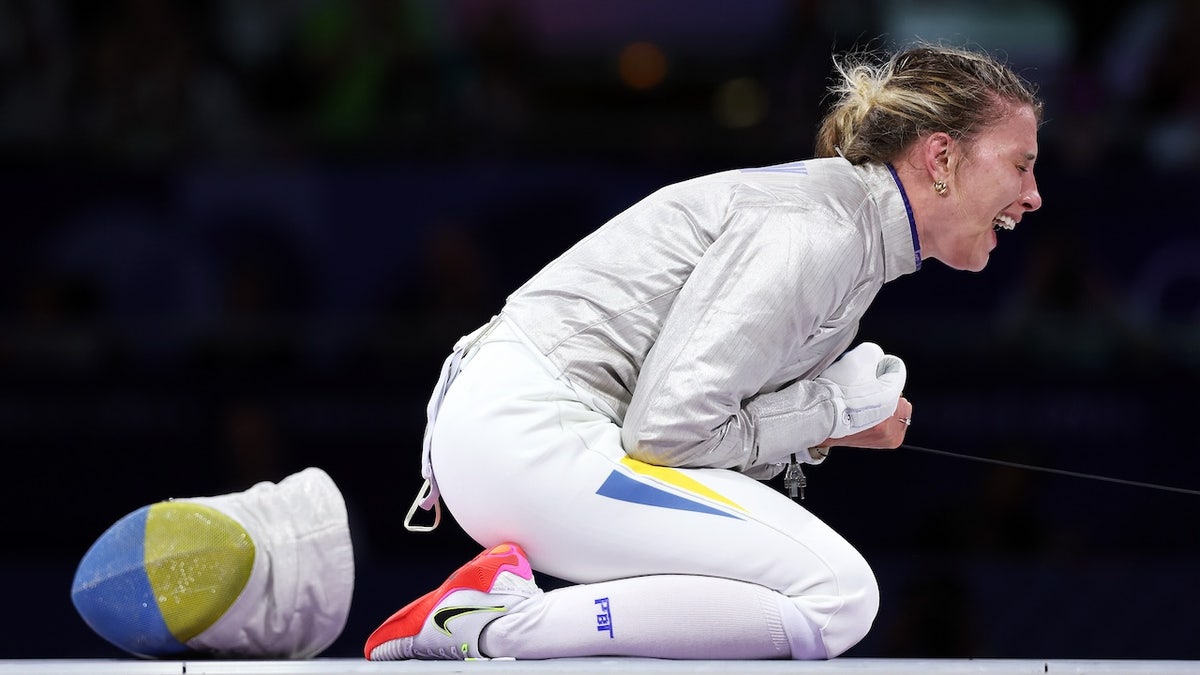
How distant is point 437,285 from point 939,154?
2092 mm

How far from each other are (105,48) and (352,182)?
3.38ft

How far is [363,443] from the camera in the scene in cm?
345

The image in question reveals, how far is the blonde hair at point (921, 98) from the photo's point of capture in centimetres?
177

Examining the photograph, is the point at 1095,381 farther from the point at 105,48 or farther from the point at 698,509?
the point at 105,48

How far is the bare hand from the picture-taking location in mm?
1866

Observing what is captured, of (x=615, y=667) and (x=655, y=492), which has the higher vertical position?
(x=655, y=492)

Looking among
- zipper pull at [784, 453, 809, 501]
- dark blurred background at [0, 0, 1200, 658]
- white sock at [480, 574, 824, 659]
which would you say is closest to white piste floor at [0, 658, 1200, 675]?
white sock at [480, 574, 824, 659]

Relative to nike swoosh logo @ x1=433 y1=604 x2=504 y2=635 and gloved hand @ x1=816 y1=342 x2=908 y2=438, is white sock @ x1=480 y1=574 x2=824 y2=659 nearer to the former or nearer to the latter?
nike swoosh logo @ x1=433 y1=604 x2=504 y2=635

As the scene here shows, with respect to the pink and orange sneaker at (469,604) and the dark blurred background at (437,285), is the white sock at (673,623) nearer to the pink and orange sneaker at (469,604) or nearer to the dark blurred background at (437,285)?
the pink and orange sneaker at (469,604)

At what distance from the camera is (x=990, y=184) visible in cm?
178

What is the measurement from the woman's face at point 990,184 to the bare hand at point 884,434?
231 millimetres

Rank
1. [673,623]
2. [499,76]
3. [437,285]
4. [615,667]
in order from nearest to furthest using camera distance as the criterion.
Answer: [615,667]
[673,623]
[437,285]
[499,76]

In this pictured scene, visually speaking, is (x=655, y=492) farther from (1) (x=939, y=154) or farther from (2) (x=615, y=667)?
(1) (x=939, y=154)


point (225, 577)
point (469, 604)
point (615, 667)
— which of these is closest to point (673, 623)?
point (615, 667)
